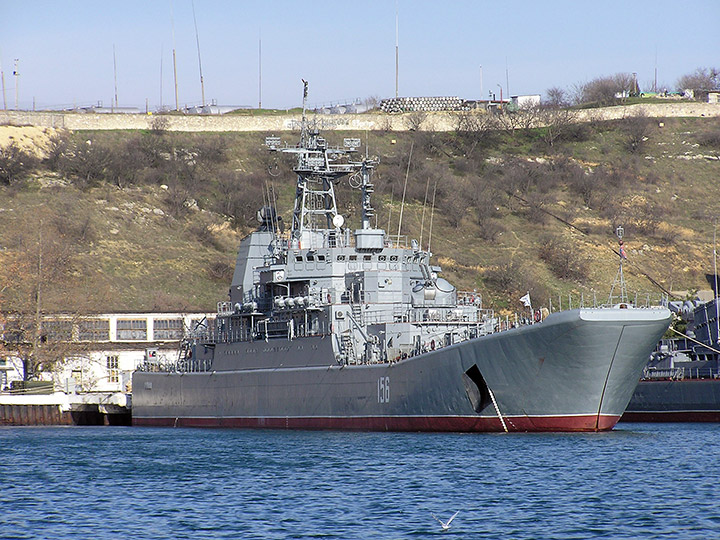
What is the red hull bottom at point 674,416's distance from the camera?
52.0 meters

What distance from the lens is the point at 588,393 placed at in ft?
117

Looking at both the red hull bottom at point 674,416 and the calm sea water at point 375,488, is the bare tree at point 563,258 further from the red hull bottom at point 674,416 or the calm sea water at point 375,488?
the calm sea water at point 375,488

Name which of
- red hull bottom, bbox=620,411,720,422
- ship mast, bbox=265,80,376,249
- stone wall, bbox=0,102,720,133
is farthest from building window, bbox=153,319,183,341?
stone wall, bbox=0,102,720,133

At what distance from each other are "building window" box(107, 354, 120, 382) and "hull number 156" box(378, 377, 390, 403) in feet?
95.5

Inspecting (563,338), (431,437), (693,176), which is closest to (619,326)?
(563,338)

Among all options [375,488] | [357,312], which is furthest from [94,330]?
[375,488]

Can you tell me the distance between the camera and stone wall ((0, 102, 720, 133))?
108562 mm

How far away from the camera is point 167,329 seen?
2672 inches

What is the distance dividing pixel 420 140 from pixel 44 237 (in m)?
48.4

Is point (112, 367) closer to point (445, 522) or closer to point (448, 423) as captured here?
point (448, 423)

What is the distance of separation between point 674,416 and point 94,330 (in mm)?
34429

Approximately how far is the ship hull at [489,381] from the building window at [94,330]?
874 inches

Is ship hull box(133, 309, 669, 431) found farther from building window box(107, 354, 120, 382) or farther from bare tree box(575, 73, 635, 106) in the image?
bare tree box(575, 73, 635, 106)

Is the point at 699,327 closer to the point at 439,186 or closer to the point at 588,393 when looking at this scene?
the point at 588,393
